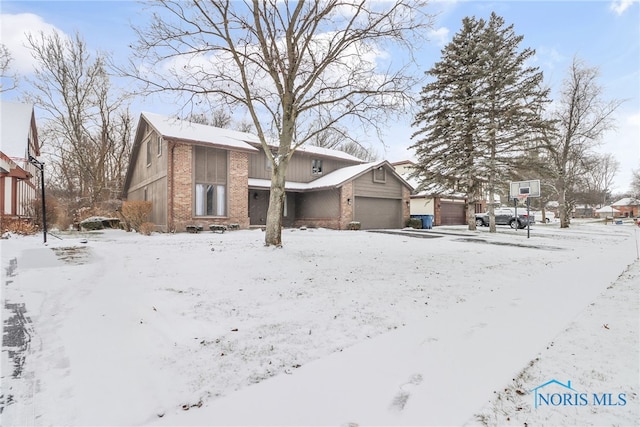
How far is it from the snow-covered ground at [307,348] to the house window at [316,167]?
16438 mm

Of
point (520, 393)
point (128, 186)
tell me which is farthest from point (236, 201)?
point (520, 393)

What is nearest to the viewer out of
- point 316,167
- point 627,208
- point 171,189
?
point 171,189

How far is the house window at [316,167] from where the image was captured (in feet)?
72.8

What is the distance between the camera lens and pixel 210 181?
631 inches

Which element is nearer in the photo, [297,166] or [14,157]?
[14,157]

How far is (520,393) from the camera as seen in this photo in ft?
7.86

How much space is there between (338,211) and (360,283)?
13335mm

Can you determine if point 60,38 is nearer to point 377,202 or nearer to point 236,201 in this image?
point 236,201

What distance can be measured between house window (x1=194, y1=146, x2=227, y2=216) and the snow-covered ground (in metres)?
9.50

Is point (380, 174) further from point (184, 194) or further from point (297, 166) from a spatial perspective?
point (184, 194)

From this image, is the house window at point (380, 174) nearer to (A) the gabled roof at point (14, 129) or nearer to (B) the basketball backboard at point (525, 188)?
(B) the basketball backboard at point (525, 188)

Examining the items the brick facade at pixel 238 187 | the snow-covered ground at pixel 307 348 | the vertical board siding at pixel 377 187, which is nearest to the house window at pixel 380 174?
the vertical board siding at pixel 377 187

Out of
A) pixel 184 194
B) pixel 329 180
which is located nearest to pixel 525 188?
pixel 329 180

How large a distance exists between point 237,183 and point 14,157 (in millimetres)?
8906
